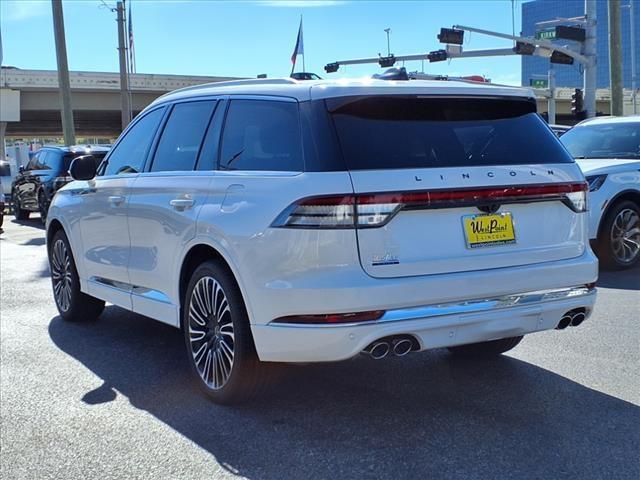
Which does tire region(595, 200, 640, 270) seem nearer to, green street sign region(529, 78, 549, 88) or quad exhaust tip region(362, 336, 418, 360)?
quad exhaust tip region(362, 336, 418, 360)

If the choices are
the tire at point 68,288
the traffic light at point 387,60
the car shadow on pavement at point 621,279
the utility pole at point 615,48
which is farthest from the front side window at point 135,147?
the traffic light at point 387,60

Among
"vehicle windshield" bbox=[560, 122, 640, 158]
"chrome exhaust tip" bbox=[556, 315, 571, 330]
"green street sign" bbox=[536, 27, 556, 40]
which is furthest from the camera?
"green street sign" bbox=[536, 27, 556, 40]

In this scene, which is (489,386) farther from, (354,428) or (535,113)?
(535,113)

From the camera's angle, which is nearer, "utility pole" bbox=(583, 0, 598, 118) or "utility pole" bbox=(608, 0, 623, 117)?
"utility pole" bbox=(608, 0, 623, 117)

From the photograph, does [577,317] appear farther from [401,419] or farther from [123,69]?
[123,69]

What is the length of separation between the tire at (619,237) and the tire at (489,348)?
12.9ft

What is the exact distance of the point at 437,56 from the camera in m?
32.5

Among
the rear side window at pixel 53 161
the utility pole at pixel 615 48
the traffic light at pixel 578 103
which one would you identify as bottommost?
the rear side window at pixel 53 161

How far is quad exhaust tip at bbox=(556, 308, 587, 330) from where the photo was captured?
4.36 metres

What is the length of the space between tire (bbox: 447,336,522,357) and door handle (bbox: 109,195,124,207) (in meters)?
2.64

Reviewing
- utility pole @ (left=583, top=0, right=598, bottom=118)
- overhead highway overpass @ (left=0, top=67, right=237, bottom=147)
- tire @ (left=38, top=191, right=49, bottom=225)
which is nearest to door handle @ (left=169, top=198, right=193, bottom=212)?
tire @ (left=38, top=191, right=49, bottom=225)

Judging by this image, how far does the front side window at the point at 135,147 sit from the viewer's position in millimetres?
5605

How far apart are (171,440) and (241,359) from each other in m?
0.56

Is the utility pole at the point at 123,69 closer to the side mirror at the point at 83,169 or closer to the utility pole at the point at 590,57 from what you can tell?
the utility pole at the point at 590,57
